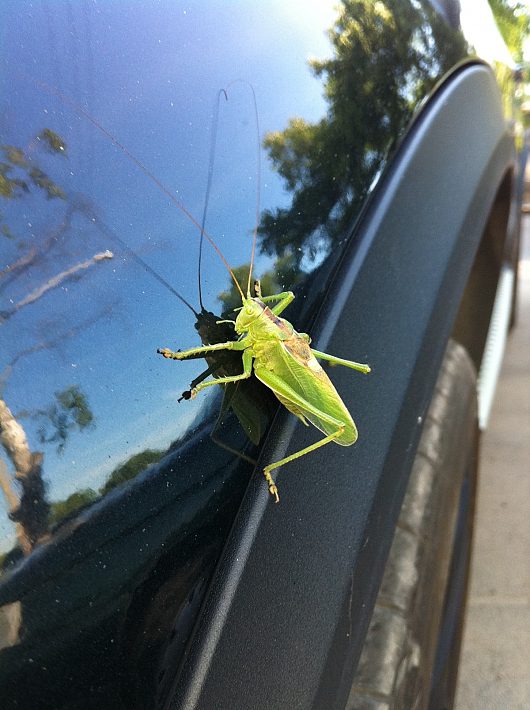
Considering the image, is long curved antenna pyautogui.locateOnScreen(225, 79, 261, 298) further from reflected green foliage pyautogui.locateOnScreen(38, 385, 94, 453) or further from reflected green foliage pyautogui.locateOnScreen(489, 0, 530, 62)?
reflected green foliage pyautogui.locateOnScreen(489, 0, 530, 62)

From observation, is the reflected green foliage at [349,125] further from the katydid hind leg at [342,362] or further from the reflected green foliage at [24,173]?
the reflected green foliage at [24,173]


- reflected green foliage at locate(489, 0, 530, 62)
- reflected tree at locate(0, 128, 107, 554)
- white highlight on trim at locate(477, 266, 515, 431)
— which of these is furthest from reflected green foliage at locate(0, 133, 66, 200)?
reflected green foliage at locate(489, 0, 530, 62)

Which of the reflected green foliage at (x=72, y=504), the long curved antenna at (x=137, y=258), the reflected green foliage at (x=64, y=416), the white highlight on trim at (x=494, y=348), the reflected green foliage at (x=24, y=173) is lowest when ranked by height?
the white highlight on trim at (x=494, y=348)

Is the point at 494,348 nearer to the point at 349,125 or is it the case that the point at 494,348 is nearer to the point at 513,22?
the point at 513,22

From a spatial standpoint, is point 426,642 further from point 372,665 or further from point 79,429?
point 79,429

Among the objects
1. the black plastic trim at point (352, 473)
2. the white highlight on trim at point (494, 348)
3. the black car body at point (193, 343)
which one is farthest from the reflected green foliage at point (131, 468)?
the white highlight on trim at point (494, 348)

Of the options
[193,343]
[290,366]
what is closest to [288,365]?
[290,366]
